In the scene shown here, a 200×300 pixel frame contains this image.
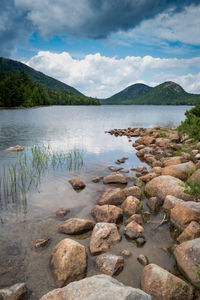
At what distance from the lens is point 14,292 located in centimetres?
411

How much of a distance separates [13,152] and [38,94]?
105 meters

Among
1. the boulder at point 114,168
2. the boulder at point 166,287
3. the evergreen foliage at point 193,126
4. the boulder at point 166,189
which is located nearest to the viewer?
the boulder at point 166,287

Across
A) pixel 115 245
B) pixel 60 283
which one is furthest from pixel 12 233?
pixel 115 245

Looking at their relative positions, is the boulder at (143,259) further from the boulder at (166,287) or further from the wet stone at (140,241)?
the boulder at (166,287)

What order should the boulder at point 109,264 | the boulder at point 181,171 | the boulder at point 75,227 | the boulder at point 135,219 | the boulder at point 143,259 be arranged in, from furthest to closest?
the boulder at point 181,171 → the boulder at point 135,219 → the boulder at point 75,227 → the boulder at point 143,259 → the boulder at point 109,264

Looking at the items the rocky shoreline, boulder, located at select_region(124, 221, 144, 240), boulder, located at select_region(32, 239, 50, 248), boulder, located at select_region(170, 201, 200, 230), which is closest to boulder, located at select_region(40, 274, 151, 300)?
the rocky shoreline

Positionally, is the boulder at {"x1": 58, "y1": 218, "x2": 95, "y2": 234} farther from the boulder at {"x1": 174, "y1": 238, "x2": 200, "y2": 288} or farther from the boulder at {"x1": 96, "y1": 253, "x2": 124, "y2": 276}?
the boulder at {"x1": 174, "y1": 238, "x2": 200, "y2": 288}

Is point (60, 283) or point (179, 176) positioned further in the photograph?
point (179, 176)

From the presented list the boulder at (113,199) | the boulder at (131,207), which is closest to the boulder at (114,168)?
the boulder at (113,199)

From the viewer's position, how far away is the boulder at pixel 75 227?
6328 millimetres

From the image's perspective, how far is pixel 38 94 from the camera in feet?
374

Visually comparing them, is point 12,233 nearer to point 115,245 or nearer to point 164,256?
point 115,245

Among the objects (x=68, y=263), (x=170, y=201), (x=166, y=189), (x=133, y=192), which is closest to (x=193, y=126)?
(x=166, y=189)

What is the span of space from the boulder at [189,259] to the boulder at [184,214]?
132cm
